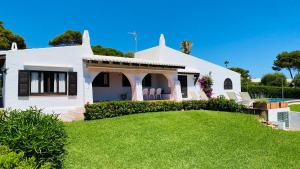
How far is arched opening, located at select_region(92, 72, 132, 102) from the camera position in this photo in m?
23.0

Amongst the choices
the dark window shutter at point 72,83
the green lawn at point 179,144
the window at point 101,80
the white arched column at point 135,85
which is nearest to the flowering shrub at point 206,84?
the white arched column at point 135,85

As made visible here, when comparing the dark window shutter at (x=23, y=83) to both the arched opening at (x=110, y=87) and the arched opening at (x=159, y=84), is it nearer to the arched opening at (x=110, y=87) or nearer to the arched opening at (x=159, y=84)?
the arched opening at (x=110, y=87)

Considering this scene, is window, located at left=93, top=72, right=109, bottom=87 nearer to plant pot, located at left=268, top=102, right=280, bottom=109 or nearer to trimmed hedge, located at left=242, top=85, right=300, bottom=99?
plant pot, located at left=268, top=102, right=280, bottom=109

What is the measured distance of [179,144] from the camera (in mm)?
11586

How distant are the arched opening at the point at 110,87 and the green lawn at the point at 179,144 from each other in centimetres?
712

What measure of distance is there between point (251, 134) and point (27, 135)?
11628 millimetres

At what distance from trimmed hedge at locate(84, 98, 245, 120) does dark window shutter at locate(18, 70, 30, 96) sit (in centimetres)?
393

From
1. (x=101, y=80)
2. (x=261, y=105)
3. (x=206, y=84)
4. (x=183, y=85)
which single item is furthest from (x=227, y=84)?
(x=101, y=80)

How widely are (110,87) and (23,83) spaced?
27.9ft

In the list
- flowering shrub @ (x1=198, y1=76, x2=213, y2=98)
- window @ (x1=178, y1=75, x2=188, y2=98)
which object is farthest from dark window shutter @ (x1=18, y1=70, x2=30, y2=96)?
flowering shrub @ (x1=198, y1=76, x2=213, y2=98)

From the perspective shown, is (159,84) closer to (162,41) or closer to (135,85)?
(162,41)

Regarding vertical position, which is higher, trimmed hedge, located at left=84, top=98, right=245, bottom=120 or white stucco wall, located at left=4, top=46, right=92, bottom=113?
white stucco wall, located at left=4, top=46, right=92, bottom=113

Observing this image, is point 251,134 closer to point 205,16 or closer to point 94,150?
point 94,150

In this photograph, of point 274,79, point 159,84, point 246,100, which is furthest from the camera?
point 274,79
